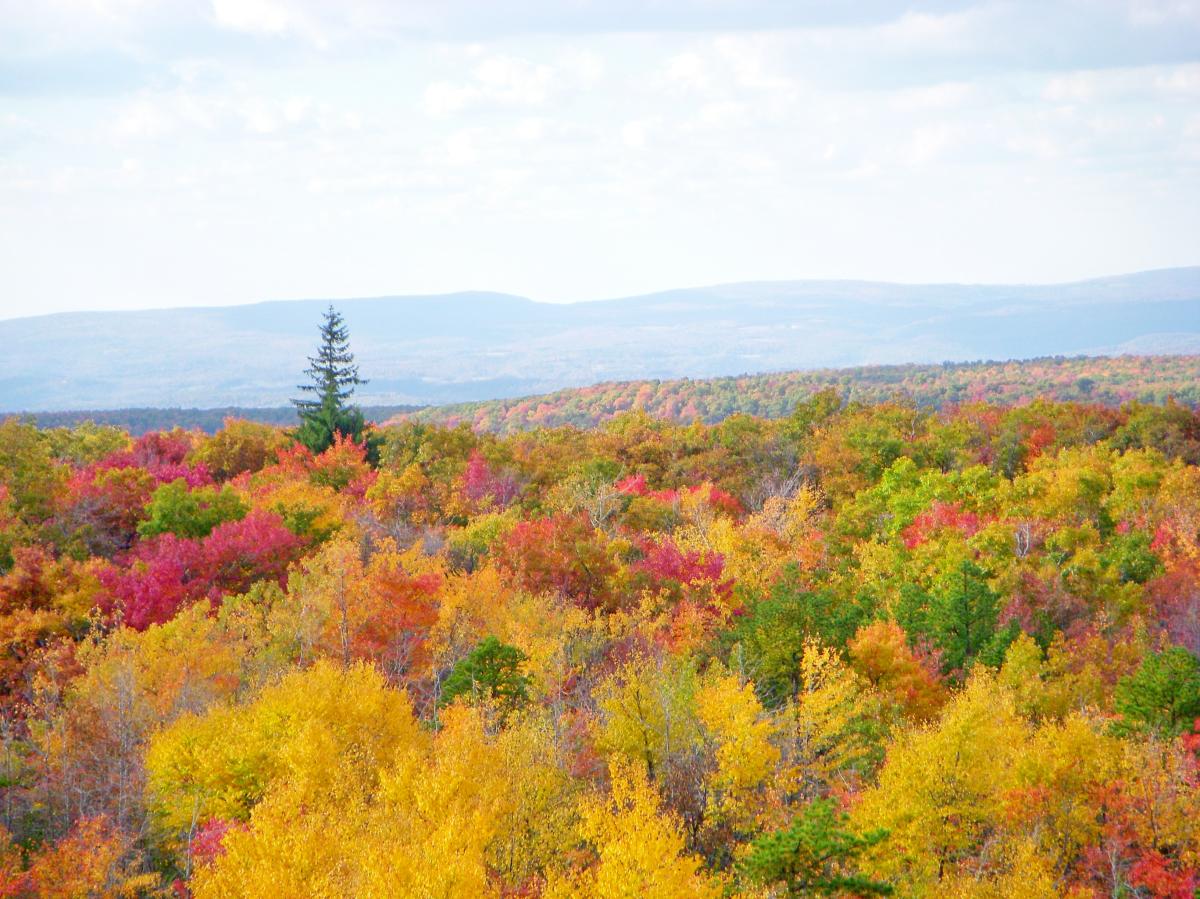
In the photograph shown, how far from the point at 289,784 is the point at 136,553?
25.5 metres

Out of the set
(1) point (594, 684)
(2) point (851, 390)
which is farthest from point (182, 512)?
(2) point (851, 390)

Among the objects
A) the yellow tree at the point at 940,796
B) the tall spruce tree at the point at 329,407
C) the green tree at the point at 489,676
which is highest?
the tall spruce tree at the point at 329,407

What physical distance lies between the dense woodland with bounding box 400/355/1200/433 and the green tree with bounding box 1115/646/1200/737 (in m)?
90.3

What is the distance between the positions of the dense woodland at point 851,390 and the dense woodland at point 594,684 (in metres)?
66.4

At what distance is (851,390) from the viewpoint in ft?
479

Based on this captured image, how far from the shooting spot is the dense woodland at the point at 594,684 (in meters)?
26.0

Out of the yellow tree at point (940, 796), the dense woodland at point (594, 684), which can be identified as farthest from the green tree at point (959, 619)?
Result: the yellow tree at point (940, 796)

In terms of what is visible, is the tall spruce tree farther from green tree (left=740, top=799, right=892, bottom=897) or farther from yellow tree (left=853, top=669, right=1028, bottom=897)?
green tree (left=740, top=799, right=892, bottom=897)

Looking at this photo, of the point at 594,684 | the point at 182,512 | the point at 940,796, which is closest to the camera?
the point at 940,796

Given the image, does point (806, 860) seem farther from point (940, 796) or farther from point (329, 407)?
point (329, 407)

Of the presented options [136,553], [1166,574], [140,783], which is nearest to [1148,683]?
[1166,574]

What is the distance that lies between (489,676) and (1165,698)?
762 inches

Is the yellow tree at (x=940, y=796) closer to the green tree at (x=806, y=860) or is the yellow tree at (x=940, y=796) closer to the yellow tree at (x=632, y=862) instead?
the yellow tree at (x=632, y=862)

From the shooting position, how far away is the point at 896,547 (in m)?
54.3
